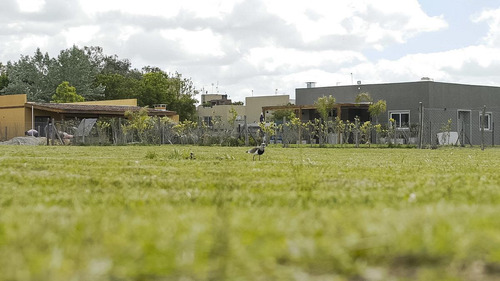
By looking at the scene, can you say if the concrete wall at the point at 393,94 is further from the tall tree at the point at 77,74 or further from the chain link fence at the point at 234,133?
the tall tree at the point at 77,74

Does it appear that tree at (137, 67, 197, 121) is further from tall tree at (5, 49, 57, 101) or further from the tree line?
tall tree at (5, 49, 57, 101)

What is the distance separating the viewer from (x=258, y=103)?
75062 mm

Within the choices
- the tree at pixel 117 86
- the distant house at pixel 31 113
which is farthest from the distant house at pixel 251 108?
the distant house at pixel 31 113

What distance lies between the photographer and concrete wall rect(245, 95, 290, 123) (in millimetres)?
73375

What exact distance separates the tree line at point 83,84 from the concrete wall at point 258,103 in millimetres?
6310

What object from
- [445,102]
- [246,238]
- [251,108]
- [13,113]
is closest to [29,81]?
[251,108]

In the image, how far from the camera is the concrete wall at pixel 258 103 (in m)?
73.4

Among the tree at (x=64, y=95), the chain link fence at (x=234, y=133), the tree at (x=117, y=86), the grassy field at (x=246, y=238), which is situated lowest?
the grassy field at (x=246, y=238)

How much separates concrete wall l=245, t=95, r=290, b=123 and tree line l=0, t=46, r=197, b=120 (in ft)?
20.7

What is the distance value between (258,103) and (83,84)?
21763 mm

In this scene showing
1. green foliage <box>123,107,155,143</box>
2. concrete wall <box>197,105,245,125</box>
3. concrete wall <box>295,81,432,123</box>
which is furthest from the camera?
concrete wall <box>197,105,245,125</box>

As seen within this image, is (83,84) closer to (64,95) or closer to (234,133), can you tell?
(64,95)

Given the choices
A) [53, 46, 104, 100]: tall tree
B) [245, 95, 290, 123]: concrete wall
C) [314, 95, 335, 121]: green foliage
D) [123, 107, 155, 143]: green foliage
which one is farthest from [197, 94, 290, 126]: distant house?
[123, 107, 155, 143]: green foliage

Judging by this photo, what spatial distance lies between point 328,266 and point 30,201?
3.17m
